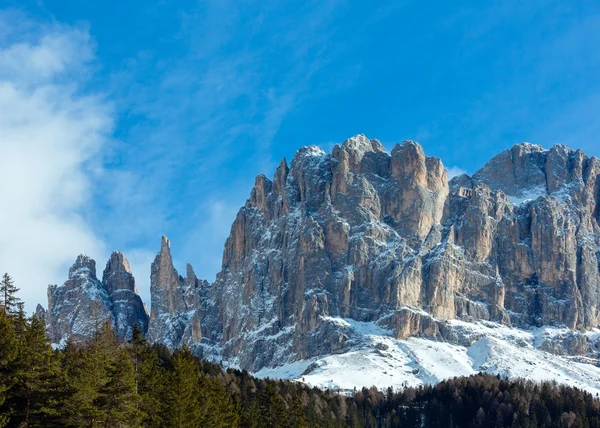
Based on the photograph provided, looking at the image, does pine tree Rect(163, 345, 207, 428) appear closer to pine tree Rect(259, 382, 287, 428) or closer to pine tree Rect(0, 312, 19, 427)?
pine tree Rect(259, 382, 287, 428)

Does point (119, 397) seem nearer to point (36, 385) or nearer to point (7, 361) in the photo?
point (36, 385)

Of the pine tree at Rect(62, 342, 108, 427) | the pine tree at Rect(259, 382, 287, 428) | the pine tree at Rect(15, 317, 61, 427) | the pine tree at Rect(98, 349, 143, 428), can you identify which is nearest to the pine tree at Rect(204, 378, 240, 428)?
the pine tree at Rect(259, 382, 287, 428)

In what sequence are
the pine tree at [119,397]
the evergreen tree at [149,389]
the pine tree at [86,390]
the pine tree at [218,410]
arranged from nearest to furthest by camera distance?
the pine tree at [86,390] < the pine tree at [119,397] < the evergreen tree at [149,389] < the pine tree at [218,410]

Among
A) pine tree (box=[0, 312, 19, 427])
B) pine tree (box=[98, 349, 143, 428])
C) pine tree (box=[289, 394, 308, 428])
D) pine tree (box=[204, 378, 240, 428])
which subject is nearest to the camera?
pine tree (box=[0, 312, 19, 427])

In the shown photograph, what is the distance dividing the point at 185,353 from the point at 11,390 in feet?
162

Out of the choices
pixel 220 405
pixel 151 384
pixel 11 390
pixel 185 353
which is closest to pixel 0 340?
pixel 11 390

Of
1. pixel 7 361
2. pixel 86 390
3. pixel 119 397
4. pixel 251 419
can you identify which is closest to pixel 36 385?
pixel 7 361

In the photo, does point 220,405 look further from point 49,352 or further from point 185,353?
point 49,352

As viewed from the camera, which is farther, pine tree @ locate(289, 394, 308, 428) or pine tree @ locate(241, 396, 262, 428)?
pine tree @ locate(289, 394, 308, 428)

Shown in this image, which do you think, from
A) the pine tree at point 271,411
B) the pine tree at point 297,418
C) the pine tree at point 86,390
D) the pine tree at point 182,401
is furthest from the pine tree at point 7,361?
the pine tree at point 297,418

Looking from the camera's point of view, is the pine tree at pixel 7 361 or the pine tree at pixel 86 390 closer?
the pine tree at pixel 7 361

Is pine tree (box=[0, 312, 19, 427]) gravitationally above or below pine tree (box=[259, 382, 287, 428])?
below

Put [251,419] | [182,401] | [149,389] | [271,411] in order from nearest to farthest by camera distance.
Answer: [182,401] < [149,389] < [251,419] < [271,411]

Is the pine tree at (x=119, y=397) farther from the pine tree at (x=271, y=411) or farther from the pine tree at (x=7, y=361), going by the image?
the pine tree at (x=271, y=411)
